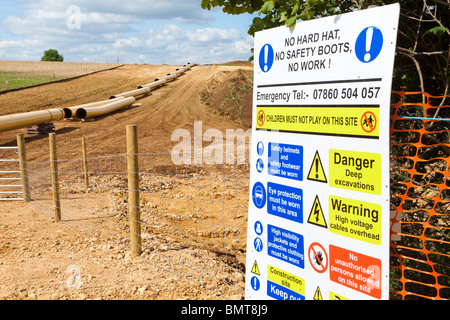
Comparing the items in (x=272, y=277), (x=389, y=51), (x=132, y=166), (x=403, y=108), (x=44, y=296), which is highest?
(x=389, y=51)

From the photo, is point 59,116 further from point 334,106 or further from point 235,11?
point 334,106

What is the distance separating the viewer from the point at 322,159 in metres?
2.85

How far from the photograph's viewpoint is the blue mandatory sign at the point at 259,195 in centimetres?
344

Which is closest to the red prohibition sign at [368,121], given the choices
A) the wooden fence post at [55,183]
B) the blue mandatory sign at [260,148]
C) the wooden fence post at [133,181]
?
the blue mandatory sign at [260,148]

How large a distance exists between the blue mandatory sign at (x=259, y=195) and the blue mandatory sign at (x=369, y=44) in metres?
1.40

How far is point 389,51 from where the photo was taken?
7.94 ft

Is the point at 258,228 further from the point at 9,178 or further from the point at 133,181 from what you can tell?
the point at 9,178

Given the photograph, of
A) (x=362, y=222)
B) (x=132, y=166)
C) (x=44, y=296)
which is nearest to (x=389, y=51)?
(x=362, y=222)

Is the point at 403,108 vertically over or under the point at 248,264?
over

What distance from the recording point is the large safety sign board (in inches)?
99.1

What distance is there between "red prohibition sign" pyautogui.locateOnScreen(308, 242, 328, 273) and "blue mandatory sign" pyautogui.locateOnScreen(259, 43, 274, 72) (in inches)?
60.8

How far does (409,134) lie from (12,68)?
61.6 m

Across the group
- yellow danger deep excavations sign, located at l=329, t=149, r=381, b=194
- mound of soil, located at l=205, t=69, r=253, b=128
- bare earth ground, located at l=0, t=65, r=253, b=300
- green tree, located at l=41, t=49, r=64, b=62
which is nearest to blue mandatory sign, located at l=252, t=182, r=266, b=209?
yellow danger deep excavations sign, located at l=329, t=149, r=381, b=194

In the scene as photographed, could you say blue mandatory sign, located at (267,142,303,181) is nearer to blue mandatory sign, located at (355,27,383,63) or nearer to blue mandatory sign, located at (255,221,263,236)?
blue mandatory sign, located at (255,221,263,236)
